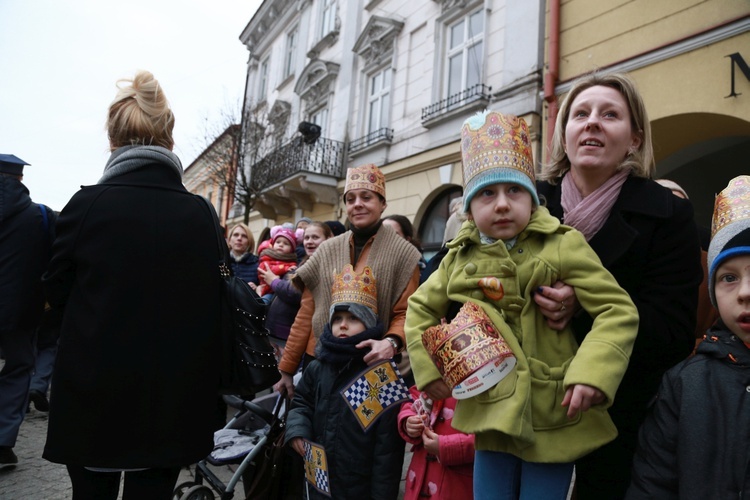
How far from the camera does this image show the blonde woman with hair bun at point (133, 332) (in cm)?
181

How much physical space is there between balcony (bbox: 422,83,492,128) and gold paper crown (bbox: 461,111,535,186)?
7080mm

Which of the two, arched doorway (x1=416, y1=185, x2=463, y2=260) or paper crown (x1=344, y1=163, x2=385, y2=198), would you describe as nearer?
paper crown (x1=344, y1=163, x2=385, y2=198)

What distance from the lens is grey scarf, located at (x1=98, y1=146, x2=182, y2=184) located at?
200 cm

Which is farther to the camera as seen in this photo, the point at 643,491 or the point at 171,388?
the point at 171,388

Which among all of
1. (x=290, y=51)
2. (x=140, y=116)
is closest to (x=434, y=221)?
(x=140, y=116)

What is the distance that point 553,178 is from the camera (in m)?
2.01

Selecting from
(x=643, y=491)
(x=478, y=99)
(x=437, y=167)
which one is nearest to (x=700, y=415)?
(x=643, y=491)

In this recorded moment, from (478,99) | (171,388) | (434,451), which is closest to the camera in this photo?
(171,388)

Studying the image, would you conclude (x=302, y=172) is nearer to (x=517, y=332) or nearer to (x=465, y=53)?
(x=465, y=53)

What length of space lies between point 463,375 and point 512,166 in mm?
702

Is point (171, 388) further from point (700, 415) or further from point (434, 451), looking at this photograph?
point (700, 415)

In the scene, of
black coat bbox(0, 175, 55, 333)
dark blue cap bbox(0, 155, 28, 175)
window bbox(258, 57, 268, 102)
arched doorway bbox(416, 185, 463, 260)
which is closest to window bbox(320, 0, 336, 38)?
window bbox(258, 57, 268, 102)

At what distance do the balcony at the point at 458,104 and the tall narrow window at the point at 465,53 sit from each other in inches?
7.6

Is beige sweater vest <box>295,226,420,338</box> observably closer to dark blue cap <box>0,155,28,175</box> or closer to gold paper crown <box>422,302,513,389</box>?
gold paper crown <box>422,302,513,389</box>
